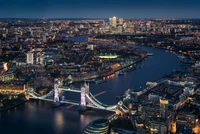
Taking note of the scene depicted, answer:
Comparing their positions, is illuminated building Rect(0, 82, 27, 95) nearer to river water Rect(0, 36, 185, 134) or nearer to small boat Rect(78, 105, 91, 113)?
river water Rect(0, 36, 185, 134)

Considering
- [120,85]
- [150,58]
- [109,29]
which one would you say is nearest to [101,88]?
[120,85]

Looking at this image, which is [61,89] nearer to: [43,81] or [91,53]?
[43,81]

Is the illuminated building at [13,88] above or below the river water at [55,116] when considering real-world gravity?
above

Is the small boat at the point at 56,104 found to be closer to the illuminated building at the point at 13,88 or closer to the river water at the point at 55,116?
the river water at the point at 55,116

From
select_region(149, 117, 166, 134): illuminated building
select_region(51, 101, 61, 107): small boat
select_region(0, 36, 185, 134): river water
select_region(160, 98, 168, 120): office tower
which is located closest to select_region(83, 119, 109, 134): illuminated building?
select_region(0, 36, 185, 134): river water

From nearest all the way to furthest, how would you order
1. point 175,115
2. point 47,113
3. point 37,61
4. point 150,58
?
1. point 175,115
2. point 47,113
3. point 37,61
4. point 150,58

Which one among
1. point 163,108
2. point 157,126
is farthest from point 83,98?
point 157,126

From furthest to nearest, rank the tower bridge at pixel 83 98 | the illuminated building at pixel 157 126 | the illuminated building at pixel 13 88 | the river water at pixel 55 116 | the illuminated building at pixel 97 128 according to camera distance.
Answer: the illuminated building at pixel 13 88 → the tower bridge at pixel 83 98 → the river water at pixel 55 116 → the illuminated building at pixel 157 126 → the illuminated building at pixel 97 128

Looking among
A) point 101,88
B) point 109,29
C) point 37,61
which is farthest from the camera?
point 109,29

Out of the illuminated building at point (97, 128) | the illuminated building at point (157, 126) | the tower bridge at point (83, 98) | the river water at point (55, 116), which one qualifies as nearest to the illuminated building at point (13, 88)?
the tower bridge at point (83, 98)

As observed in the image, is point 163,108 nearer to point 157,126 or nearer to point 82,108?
point 157,126

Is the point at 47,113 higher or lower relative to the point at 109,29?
lower
